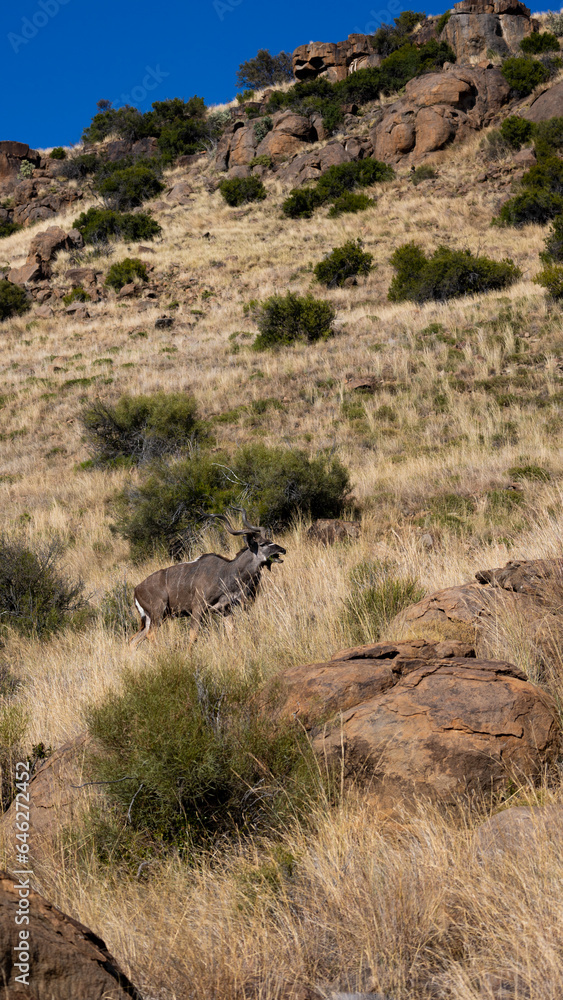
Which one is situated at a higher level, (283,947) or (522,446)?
(522,446)

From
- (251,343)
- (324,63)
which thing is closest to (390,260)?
(251,343)

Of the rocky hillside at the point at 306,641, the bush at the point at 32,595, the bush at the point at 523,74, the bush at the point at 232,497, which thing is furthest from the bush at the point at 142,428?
the bush at the point at 523,74

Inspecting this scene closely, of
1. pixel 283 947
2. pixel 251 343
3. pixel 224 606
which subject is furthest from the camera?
pixel 251 343

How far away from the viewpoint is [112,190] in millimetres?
41531

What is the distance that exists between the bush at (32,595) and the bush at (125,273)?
85.8ft

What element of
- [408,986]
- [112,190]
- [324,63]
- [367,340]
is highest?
[324,63]

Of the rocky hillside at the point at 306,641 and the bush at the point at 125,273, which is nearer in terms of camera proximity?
the rocky hillside at the point at 306,641

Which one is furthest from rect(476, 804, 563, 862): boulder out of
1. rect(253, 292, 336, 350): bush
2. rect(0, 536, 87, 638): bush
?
rect(253, 292, 336, 350): bush

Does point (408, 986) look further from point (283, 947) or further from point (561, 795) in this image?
point (561, 795)

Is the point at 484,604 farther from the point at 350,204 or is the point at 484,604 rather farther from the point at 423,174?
the point at 423,174

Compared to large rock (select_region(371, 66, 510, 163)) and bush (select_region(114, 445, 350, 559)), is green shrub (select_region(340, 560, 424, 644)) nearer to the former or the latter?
bush (select_region(114, 445, 350, 559))

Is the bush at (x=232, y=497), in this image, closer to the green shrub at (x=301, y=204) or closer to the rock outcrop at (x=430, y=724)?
the rock outcrop at (x=430, y=724)

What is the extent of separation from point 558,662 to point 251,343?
61.9ft

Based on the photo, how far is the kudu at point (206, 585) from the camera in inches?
242
